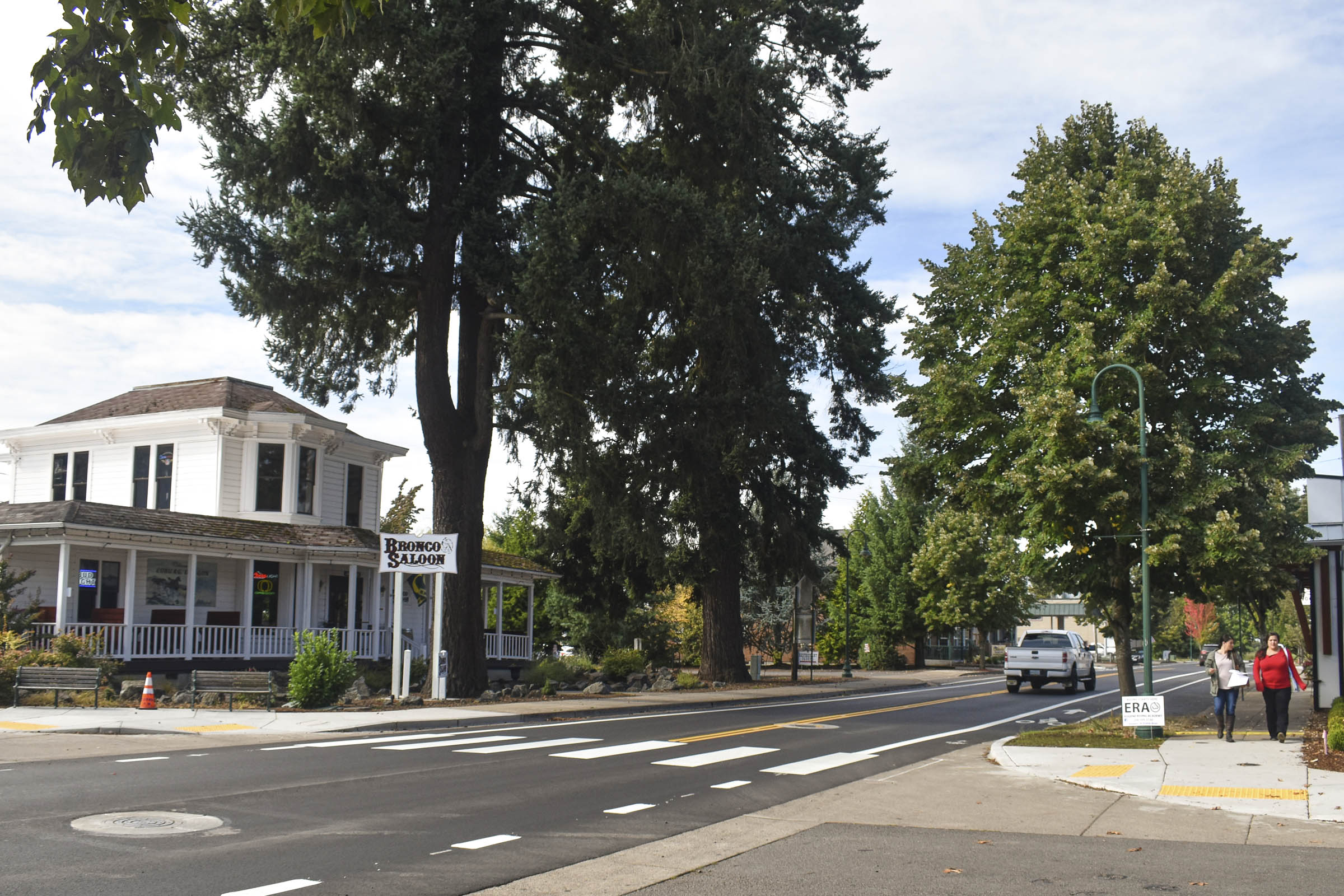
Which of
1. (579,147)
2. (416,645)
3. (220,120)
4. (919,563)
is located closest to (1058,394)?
(919,563)

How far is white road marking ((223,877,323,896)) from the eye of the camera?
7145mm

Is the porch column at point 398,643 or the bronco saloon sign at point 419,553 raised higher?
the bronco saloon sign at point 419,553

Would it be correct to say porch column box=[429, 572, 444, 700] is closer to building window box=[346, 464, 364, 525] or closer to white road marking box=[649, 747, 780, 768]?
white road marking box=[649, 747, 780, 768]

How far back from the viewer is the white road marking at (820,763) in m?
14.4

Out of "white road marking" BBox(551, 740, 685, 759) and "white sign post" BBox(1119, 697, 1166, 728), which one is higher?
"white sign post" BBox(1119, 697, 1166, 728)

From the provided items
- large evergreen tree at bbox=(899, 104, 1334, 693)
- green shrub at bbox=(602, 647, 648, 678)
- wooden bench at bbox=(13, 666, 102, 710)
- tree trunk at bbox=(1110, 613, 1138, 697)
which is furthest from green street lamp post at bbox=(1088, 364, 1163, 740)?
green shrub at bbox=(602, 647, 648, 678)

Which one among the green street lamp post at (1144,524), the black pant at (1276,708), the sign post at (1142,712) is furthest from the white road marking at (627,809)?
the black pant at (1276,708)

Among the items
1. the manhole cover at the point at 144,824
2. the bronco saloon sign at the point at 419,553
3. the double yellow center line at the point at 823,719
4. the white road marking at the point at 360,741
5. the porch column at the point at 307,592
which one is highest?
the bronco saloon sign at the point at 419,553

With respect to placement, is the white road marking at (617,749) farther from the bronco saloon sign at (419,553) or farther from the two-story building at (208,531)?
the two-story building at (208,531)

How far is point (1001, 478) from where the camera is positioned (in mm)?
21734

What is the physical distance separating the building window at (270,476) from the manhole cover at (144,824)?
76.2ft

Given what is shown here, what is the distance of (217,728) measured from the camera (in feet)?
59.6

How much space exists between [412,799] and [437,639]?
14.5 meters

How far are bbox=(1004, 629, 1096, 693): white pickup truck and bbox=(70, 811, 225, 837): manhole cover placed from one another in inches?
1154
